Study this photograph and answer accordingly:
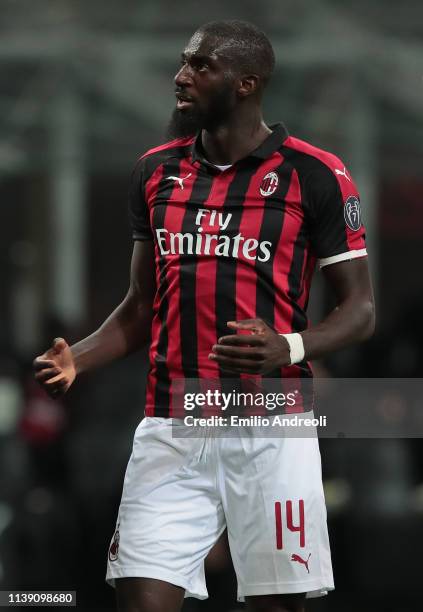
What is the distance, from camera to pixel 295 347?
372cm

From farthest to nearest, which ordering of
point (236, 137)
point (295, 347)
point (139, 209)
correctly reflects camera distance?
1. point (139, 209)
2. point (236, 137)
3. point (295, 347)

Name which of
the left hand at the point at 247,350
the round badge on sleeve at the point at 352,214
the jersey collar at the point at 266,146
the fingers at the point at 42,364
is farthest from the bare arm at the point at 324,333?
the fingers at the point at 42,364

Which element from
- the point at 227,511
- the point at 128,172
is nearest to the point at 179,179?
the point at 227,511

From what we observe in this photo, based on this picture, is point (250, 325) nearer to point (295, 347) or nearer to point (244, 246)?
point (295, 347)

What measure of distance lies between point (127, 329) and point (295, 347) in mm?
671

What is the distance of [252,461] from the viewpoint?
3.88 m

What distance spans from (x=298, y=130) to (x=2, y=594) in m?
3.36

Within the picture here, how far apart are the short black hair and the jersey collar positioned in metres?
0.17

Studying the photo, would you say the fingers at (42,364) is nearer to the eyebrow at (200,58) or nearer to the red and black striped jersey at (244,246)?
the red and black striped jersey at (244,246)

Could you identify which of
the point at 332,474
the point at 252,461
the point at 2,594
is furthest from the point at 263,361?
the point at 332,474

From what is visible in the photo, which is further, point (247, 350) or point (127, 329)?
point (127, 329)

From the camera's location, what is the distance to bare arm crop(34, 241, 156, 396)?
403 centimetres

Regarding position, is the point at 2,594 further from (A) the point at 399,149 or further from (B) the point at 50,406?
(A) the point at 399,149

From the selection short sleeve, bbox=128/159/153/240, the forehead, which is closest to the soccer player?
the forehead
